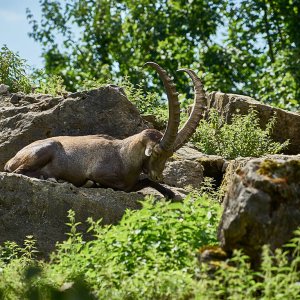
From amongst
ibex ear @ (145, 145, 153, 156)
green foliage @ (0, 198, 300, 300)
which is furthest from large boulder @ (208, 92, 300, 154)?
green foliage @ (0, 198, 300, 300)

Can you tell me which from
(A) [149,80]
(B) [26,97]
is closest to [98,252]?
(B) [26,97]

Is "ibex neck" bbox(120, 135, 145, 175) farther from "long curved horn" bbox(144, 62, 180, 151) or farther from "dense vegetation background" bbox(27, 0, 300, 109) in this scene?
"dense vegetation background" bbox(27, 0, 300, 109)

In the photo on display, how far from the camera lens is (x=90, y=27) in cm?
4344

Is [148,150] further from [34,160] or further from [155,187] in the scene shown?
[34,160]

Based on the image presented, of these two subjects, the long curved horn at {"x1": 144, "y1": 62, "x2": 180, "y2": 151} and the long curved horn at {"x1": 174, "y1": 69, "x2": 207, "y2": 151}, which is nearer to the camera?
the long curved horn at {"x1": 144, "y1": 62, "x2": 180, "y2": 151}

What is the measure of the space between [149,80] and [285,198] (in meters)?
30.1

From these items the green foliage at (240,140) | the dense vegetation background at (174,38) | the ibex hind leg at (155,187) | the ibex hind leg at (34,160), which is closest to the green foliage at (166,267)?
the ibex hind leg at (155,187)

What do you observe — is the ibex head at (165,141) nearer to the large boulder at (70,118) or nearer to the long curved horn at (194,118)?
the long curved horn at (194,118)

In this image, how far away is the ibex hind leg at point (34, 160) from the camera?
1516 cm

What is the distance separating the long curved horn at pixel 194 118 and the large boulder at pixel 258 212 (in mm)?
6634

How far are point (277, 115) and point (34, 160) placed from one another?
5486mm

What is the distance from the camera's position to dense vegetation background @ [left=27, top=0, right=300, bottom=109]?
39438 millimetres

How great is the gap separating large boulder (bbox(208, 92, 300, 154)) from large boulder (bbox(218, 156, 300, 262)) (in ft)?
32.2

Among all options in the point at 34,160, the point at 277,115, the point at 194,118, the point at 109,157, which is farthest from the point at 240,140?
the point at 34,160
